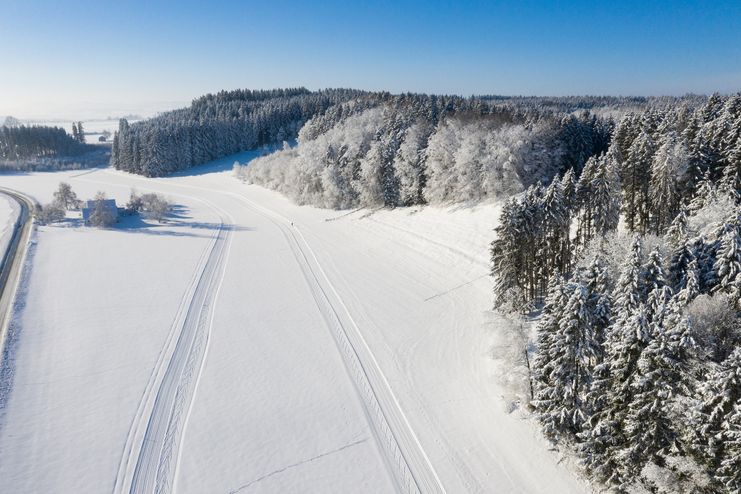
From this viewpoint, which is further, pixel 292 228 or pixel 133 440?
pixel 292 228

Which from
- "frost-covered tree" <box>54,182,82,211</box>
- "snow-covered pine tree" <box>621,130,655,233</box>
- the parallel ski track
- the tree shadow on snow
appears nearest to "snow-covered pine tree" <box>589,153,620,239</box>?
"snow-covered pine tree" <box>621,130,655,233</box>

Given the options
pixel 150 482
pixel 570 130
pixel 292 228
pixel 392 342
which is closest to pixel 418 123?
pixel 570 130

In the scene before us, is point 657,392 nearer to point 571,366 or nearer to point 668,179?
point 571,366

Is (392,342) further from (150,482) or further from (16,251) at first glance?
(16,251)

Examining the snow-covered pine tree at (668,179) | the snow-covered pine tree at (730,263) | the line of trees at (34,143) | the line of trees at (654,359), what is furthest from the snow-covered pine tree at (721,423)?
the line of trees at (34,143)

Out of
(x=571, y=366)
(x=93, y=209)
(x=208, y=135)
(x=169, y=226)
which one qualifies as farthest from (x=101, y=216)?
(x=571, y=366)

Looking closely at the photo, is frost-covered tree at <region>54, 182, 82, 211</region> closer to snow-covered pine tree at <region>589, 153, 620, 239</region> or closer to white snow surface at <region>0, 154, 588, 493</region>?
white snow surface at <region>0, 154, 588, 493</region>
